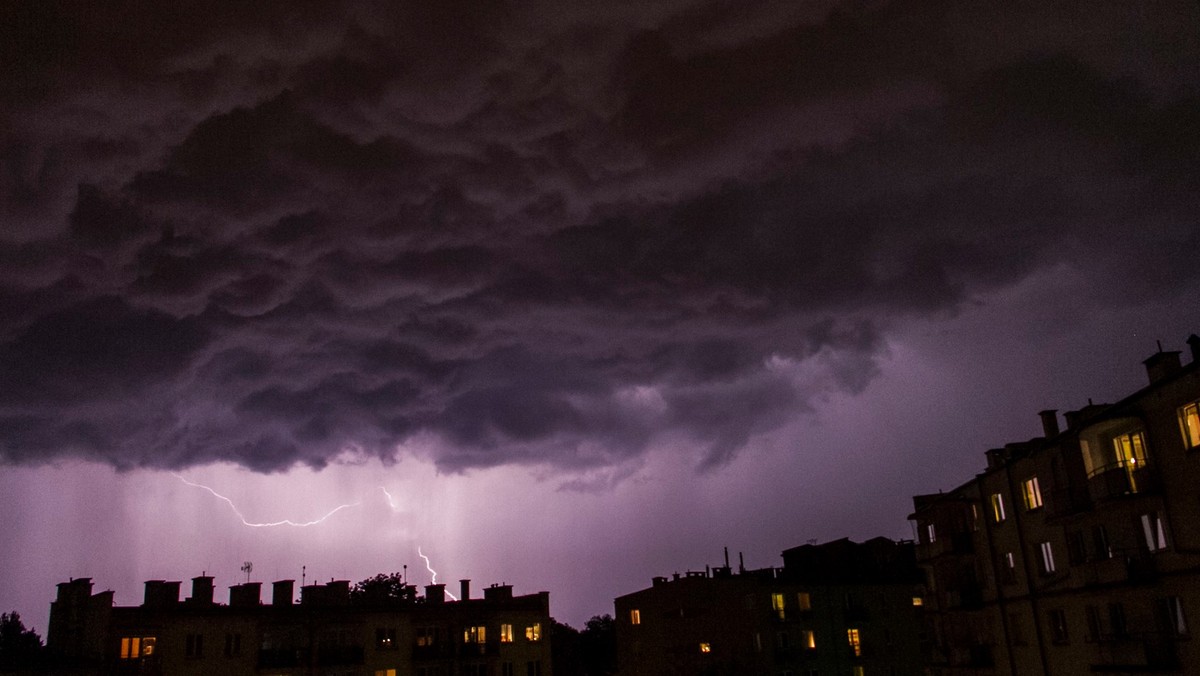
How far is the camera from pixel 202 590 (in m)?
63.2

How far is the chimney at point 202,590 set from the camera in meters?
62.8

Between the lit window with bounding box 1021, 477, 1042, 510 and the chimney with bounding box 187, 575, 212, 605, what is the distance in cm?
5504

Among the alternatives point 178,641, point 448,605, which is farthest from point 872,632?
point 178,641

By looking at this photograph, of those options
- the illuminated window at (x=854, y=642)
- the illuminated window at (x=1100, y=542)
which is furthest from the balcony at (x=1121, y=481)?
the illuminated window at (x=854, y=642)

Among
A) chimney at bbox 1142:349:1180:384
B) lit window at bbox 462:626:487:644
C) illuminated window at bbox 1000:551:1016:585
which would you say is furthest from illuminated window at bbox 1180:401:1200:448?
lit window at bbox 462:626:487:644

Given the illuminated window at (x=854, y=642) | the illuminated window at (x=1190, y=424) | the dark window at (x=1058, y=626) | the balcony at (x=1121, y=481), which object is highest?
the illuminated window at (x=1190, y=424)

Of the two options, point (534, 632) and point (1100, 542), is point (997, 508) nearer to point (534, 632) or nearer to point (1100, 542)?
point (1100, 542)

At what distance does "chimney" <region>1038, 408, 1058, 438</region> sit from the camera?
1839 inches

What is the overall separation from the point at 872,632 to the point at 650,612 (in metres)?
20.6

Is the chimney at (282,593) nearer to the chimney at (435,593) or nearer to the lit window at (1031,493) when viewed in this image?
the chimney at (435,593)

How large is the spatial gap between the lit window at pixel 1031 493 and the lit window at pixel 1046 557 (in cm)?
207

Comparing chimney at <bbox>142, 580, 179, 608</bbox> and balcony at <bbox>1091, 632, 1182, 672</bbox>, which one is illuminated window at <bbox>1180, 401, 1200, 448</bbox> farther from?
chimney at <bbox>142, 580, 179, 608</bbox>

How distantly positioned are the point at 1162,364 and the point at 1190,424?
446 centimetres

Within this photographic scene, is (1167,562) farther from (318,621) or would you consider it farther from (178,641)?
(178,641)
